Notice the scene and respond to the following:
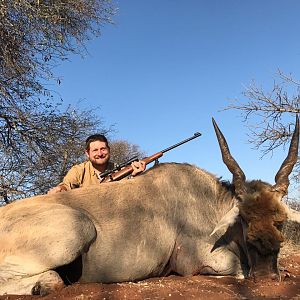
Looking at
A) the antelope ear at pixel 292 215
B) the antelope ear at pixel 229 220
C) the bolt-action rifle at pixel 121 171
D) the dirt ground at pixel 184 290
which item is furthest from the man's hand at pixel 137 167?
the antelope ear at pixel 292 215

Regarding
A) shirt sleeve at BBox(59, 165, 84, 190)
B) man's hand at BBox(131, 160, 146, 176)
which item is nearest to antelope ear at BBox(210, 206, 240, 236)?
man's hand at BBox(131, 160, 146, 176)

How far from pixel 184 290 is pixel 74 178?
271 centimetres

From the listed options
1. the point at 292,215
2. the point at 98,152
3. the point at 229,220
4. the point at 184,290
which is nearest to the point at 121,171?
the point at 98,152

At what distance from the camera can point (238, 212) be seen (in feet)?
14.3

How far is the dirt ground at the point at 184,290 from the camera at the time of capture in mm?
3387

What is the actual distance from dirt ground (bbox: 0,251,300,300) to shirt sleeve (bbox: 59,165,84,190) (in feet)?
6.55

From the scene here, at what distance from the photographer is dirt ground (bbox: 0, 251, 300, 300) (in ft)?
11.1

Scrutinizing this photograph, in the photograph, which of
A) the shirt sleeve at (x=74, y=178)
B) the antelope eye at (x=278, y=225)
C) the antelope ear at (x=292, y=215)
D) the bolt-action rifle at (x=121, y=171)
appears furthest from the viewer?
the shirt sleeve at (x=74, y=178)

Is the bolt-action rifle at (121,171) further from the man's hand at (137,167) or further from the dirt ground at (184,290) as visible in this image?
the dirt ground at (184,290)

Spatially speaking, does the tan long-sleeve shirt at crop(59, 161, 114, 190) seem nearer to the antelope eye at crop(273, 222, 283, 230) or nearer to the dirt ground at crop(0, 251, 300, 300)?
the dirt ground at crop(0, 251, 300, 300)

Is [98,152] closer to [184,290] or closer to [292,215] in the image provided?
[292,215]

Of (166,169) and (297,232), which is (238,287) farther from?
(297,232)

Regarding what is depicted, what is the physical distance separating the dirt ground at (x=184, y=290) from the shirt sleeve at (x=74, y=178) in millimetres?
1998

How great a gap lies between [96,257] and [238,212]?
1344 mm
